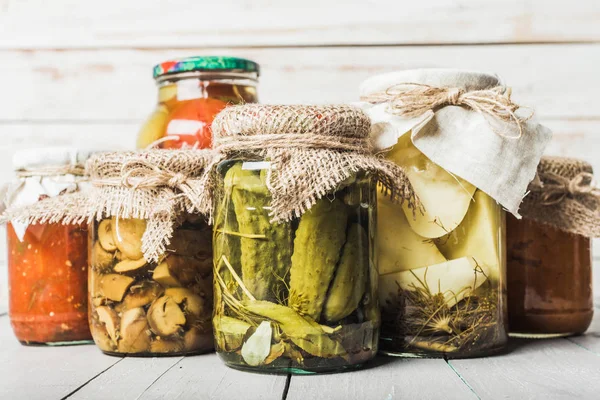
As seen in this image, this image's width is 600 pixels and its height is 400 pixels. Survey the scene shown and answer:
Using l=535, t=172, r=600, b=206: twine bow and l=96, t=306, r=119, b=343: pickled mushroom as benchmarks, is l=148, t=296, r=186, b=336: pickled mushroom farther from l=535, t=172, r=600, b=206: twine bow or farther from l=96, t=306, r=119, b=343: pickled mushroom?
l=535, t=172, r=600, b=206: twine bow

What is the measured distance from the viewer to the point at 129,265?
90 cm

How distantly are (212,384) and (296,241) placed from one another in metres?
0.18

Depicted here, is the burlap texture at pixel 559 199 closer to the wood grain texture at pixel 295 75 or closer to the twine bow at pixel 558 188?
the twine bow at pixel 558 188

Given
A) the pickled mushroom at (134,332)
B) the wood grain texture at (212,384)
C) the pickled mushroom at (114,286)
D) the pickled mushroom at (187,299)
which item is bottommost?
the wood grain texture at (212,384)

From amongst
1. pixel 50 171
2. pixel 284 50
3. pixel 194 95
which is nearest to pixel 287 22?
pixel 284 50

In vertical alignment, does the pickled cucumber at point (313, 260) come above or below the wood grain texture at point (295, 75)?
below

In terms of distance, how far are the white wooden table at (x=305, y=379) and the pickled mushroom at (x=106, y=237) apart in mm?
146

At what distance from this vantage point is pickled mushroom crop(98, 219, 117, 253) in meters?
0.91

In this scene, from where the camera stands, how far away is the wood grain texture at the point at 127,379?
0.72m

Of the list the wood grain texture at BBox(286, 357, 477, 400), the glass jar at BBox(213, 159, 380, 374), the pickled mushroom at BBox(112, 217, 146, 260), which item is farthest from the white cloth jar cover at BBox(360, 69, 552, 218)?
the pickled mushroom at BBox(112, 217, 146, 260)

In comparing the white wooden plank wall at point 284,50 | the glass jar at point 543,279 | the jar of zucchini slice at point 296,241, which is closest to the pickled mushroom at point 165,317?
the jar of zucchini slice at point 296,241

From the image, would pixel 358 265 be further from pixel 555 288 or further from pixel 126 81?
pixel 126 81

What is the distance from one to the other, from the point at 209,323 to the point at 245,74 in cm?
39

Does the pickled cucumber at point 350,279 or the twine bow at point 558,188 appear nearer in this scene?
the pickled cucumber at point 350,279
